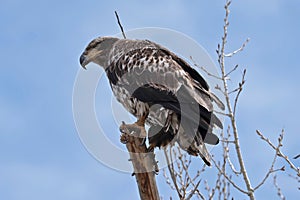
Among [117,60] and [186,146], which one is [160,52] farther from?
[186,146]

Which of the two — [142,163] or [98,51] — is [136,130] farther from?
[98,51]

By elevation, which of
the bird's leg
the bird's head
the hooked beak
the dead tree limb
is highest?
the bird's head

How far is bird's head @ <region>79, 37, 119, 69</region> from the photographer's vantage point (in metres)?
8.24

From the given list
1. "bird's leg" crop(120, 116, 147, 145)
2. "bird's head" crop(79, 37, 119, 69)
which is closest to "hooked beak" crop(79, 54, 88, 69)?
"bird's head" crop(79, 37, 119, 69)

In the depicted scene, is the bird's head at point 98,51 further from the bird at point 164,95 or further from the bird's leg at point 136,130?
the bird's leg at point 136,130

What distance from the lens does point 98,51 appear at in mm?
8328

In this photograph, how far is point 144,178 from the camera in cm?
658

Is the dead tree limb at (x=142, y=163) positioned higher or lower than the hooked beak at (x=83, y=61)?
lower

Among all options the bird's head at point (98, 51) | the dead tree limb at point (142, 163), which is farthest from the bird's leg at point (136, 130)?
the bird's head at point (98, 51)

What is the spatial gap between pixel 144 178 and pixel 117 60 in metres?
2.00

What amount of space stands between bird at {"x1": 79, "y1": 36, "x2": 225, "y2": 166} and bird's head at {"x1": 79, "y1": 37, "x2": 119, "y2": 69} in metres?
0.13

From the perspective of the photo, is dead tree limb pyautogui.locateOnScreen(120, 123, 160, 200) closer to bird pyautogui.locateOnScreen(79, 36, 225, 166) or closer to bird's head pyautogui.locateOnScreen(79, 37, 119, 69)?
bird pyautogui.locateOnScreen(79, 36, 225, 166)

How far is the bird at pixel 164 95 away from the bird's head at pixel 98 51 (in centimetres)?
13

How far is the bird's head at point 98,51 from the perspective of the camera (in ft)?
27.0
